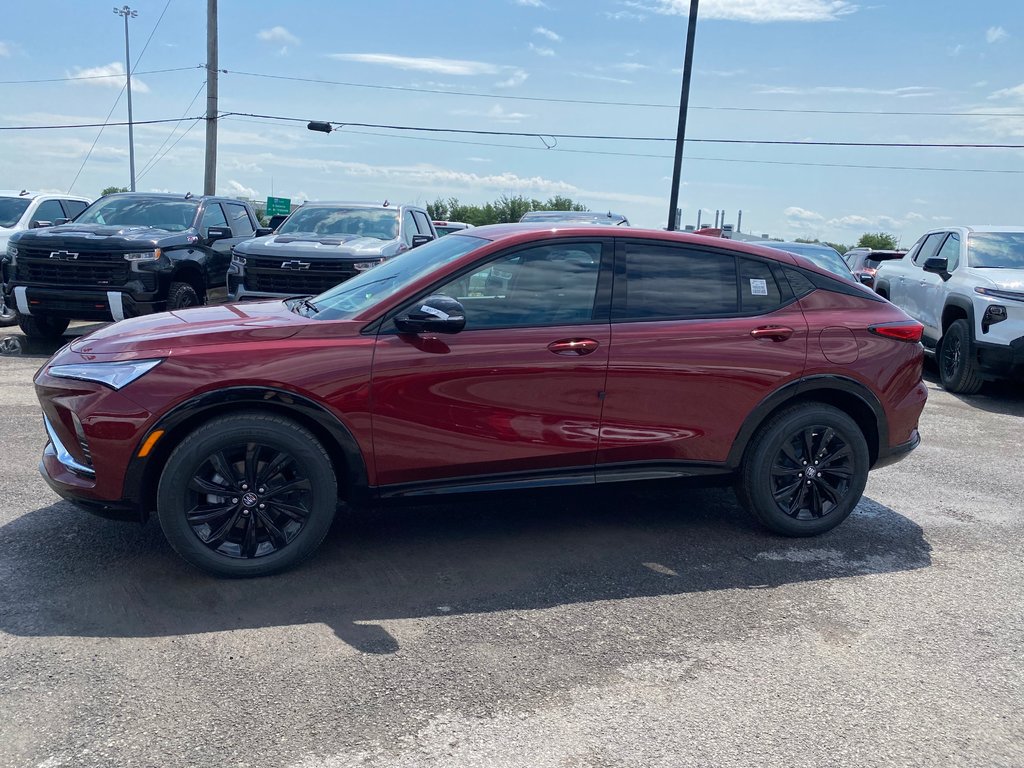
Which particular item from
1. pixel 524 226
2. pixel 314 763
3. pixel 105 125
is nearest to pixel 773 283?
pixel 524 226

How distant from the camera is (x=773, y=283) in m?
5.08

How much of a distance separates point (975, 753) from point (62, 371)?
13.3 ft

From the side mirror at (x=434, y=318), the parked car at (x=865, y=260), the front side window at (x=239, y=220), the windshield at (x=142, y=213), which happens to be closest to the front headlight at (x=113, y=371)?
the side mirror at (x=434, y=318)

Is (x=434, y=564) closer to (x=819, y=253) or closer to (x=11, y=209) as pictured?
(x=819, y=253)

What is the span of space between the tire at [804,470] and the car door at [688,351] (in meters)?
0.22

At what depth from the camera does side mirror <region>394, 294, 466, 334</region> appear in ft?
14.0

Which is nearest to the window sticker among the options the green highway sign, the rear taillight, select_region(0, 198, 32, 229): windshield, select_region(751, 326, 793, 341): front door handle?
select_region(751, 326, 793, 341): front door handle

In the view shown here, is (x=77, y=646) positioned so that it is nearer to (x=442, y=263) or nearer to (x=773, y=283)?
(x=442, y=263)

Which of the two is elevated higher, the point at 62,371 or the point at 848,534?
the point at 62,371

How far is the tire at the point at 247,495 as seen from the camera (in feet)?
13.3

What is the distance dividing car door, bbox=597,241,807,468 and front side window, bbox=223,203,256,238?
958 cm

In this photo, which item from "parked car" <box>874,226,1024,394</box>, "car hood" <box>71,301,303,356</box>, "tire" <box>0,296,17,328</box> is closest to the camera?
"car hood" <box>71,301,303,356</box>

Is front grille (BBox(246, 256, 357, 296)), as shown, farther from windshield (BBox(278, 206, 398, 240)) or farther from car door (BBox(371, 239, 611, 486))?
car door (BBox(371, 239, 611, 486))

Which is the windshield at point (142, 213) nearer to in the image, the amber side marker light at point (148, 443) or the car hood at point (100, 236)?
the car hood at point (100, 236)
